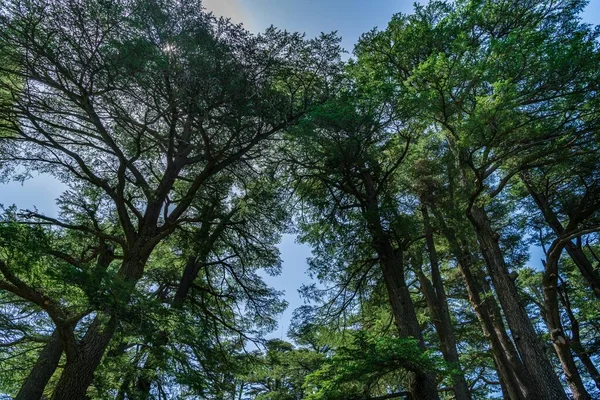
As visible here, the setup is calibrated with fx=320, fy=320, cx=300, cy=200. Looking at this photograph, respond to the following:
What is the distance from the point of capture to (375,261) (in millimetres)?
7527

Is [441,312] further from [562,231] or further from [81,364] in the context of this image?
[81,364]

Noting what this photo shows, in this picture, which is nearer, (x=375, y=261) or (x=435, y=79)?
(x=435, y=79)

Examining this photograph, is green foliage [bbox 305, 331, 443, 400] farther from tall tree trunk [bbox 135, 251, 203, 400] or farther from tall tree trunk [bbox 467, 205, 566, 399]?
tall tree trunk [bbox 467, 205, 566, 399]

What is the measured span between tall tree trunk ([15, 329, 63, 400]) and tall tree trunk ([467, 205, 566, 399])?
8.95 meters

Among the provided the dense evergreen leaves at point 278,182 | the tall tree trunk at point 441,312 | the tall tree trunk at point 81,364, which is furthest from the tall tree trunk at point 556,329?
the tall tree trunk at point 81,364

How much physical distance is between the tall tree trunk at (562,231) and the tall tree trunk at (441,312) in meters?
3.98

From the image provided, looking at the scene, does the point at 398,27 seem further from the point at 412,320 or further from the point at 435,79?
the point at 412,320

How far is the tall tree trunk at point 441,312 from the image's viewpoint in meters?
6.68

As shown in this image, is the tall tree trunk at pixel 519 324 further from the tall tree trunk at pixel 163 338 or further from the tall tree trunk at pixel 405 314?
the tall tree trunk at pixel 163 338

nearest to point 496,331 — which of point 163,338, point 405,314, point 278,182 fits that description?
point 405,314

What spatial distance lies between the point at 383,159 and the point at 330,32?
3.14 meters

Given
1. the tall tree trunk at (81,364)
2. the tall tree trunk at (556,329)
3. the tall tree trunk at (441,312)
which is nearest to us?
the tall tree trunk at (81,364)

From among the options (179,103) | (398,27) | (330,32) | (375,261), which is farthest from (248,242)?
(398,27)

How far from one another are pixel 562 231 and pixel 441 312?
15.2 feet
